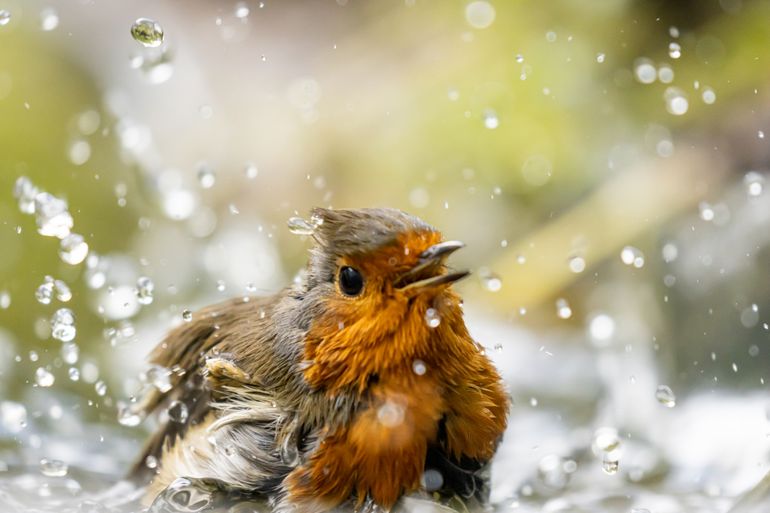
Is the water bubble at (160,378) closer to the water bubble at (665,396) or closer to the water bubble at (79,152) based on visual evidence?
the water bubble at (665,396)

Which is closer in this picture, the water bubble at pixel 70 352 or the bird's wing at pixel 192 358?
the bird's wing at pixel 192 358

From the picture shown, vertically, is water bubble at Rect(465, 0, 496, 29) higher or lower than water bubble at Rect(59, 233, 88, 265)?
higher

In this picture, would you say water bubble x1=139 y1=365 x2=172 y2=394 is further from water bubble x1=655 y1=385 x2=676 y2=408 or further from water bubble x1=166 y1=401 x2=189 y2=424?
water bubble x1=655 y1=385 x2=676 y2=408

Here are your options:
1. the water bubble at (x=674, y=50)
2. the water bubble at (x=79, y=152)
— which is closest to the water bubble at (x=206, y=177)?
the water bubble at (x=79, y=152)

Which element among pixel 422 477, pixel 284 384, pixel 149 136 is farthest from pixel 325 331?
pixel 149 136

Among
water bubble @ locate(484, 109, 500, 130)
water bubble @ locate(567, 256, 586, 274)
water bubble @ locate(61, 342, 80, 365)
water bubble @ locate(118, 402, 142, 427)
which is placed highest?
water bubble @ locate(484, 109, 500, 130)

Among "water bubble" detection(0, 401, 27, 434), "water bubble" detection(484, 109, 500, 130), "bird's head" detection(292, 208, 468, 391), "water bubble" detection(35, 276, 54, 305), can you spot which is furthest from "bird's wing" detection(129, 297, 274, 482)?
"water bubble" detection(484, 109, 500, 130)
